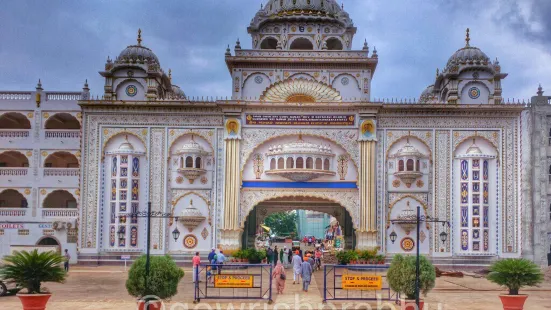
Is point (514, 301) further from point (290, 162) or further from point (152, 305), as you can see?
point (290, 162)

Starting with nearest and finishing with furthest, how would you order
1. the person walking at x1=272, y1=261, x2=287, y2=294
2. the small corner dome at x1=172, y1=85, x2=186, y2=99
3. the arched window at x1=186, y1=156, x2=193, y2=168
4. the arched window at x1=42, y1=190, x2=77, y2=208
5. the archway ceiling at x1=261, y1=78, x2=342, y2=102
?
1. the person walking at x1=272, y1=261, x2=287, y2=294
2. the arched window at x1=186, y1=156, x2=193, y2=168
3. the archway ceiling at x1=261, y1=78, x2=342, y2=102
4. the arched window at x1=42, y1=190, x2=77, y2=208
5. the small corner dome at x1=172, y1=85, x2=186, y2=99

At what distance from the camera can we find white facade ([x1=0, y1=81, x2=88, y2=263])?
37.3 meters

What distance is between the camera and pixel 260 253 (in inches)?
1326

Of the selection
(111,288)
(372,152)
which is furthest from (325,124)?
(111,288)

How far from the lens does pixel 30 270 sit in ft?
55.8

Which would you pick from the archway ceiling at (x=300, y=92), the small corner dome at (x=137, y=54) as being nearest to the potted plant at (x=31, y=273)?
the archway ceiling at (x=300, y=92)

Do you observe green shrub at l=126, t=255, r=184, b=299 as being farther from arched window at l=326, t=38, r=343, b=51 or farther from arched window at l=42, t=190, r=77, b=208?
arched window at l=326, t=38, r=343, b=51

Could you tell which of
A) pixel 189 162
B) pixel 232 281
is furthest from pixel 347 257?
pixel 232 281

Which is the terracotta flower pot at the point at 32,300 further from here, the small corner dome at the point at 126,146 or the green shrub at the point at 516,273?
the small corner dome at the point at 126,146

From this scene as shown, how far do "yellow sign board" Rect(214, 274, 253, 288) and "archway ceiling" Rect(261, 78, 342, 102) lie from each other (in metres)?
18.9

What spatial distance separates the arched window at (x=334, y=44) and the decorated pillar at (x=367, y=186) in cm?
726

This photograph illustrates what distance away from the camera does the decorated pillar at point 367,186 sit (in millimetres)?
34969

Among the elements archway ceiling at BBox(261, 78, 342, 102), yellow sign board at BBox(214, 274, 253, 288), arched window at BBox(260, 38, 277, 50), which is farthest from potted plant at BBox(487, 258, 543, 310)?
arched window at BBox(260, 38, 277, 50)

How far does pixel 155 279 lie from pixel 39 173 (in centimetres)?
2321
